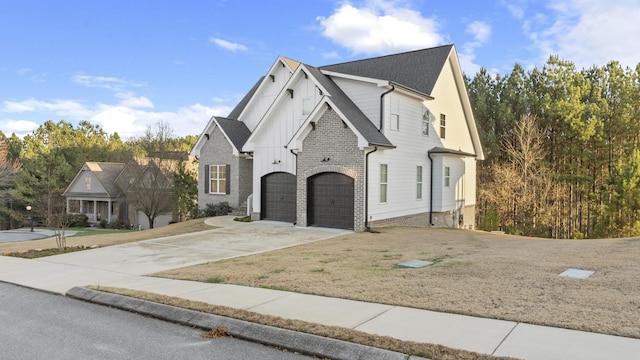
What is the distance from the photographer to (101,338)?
6.16m

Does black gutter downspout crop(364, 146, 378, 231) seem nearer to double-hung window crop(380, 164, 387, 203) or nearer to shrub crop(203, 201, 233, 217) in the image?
double-hung window crop(380, 164, 387, 203)

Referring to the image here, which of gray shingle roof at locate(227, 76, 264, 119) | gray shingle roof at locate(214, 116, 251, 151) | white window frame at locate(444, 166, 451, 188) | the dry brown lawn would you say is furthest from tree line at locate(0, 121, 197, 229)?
white window frame at locate(444, 166, 451, 188)

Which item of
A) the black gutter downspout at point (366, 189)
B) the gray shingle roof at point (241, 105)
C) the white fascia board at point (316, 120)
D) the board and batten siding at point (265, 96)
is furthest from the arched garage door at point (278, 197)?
the gray shingle roof at point (241, 105)

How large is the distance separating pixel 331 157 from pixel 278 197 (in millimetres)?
4427

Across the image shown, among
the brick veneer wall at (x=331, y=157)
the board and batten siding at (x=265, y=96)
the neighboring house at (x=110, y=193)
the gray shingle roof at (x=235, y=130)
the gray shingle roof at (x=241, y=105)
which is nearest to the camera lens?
the brick veneer wall at (x=331, y=157)

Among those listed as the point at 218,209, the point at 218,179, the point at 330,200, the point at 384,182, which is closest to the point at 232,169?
the point at 218,179

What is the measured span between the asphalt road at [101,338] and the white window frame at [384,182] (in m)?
13.6

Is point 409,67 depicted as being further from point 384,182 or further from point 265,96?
point 265,96

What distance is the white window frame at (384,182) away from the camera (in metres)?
19.6

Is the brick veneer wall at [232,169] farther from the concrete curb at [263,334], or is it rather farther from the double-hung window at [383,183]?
the concrete curb at [263,334]

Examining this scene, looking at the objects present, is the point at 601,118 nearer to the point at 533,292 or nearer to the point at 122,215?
the point at 533,292

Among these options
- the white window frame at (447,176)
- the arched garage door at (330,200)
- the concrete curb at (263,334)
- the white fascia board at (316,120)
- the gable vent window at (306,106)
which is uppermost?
the gable vent window at (306,106)

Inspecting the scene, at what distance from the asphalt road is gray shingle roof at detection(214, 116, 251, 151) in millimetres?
18253

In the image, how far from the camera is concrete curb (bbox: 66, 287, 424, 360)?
5.14 meters
